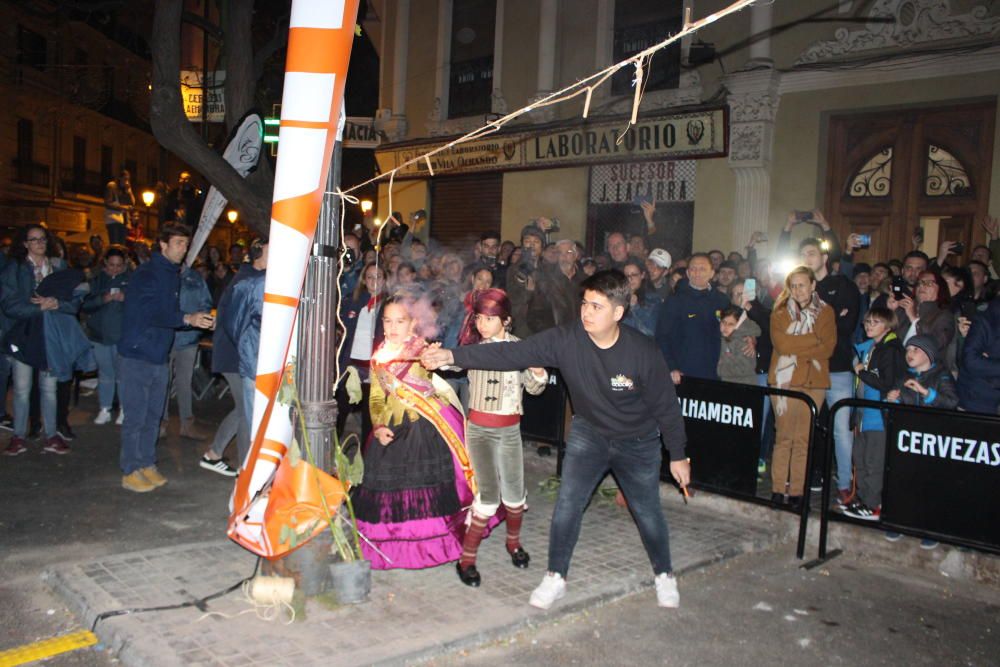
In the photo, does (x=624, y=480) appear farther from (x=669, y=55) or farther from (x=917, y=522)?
(x=669, y=55)

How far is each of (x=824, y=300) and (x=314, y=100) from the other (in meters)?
5.04

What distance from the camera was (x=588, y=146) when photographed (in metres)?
15.0

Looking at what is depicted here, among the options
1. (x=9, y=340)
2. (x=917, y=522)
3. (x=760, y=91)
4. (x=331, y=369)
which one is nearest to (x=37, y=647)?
(x=331, y=369)

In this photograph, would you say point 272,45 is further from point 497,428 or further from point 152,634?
point 152,634

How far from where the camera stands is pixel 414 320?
5551mm

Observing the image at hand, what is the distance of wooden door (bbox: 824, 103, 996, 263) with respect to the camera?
35.8 ft

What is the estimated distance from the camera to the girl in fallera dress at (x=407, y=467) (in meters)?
5.25

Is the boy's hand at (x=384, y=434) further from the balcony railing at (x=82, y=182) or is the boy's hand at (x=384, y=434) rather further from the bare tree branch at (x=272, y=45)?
the balcony railing at (x=82, y=182)

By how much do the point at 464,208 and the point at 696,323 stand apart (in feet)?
37.3

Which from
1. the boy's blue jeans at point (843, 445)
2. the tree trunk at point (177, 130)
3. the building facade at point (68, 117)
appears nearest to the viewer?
the boy's blue jeans at point (843, 445)

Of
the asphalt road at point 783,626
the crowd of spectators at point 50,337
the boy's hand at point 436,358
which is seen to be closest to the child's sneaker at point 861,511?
the asphalt road at point 783,626

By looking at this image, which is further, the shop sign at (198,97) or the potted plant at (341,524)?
the shop sign at (198,97)

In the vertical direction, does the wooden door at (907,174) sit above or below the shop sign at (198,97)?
below

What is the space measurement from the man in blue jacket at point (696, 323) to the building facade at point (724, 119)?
5.54 metres
